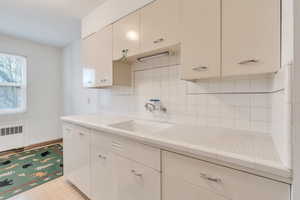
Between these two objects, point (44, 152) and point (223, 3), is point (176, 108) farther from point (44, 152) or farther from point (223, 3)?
point (44, 152)

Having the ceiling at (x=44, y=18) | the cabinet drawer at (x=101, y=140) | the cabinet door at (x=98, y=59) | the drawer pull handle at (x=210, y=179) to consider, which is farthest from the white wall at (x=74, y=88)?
the drawer pull handle at (x=210, y=179)

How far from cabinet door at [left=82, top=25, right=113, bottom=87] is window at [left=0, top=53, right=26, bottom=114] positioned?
2065mm

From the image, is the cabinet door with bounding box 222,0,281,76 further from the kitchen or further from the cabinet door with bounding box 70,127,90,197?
the cabinet door with bounding box 70,127,90,197

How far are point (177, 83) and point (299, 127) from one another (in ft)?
3.48

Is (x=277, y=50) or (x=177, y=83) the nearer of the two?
(x=277, y=50)

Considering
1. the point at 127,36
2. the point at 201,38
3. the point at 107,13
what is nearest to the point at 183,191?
the point at 201,38

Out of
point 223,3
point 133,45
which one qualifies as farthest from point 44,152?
point 223,3

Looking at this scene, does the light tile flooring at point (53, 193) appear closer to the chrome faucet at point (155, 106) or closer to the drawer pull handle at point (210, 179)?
the chrome faucet at point (155, 106)

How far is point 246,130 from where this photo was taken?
1137 millimetres

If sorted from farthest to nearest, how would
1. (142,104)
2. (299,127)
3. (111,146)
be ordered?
1. (142,104)
2. (111,146)
3. (299,127)

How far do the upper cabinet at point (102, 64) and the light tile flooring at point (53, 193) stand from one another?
1.37 meters

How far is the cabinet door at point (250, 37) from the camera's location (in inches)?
31.4

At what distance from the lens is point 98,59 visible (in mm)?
1924

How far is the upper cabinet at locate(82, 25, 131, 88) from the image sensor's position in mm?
1760
